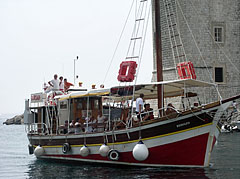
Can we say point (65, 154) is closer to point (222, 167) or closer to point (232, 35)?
point (222, 167)

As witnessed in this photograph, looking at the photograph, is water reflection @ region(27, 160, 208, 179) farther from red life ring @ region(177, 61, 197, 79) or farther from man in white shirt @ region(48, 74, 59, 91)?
man in white shirt @ region(48, 74, 59, 91)

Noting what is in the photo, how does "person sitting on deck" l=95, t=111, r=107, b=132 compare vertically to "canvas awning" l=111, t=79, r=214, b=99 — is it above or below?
below

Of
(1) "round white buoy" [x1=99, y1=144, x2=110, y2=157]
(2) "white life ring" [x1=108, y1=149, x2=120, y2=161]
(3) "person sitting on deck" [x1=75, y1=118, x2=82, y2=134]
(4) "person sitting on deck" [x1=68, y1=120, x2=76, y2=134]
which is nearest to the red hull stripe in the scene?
(2) "white life ring" [x1=108, y1=149, x2=120, y2=161]

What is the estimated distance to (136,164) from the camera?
1619 centimetres

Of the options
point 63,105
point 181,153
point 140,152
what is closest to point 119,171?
point 140,152

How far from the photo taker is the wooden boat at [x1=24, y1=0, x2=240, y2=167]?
15305 mm

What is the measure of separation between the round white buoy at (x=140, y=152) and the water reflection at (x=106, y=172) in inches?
22.1

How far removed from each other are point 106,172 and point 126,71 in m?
3.68

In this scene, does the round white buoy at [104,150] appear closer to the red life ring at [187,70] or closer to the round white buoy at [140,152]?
the round white buoy at [140,152]

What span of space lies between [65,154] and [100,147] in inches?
107

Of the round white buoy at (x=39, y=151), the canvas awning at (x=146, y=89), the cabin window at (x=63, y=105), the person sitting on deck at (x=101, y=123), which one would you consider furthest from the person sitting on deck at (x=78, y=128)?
the round white buoy at (x=39, y=151)

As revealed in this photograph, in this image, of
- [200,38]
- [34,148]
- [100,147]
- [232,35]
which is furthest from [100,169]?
[232,35]

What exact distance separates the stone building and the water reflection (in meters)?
23.1

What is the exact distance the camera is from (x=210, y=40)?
138ft
